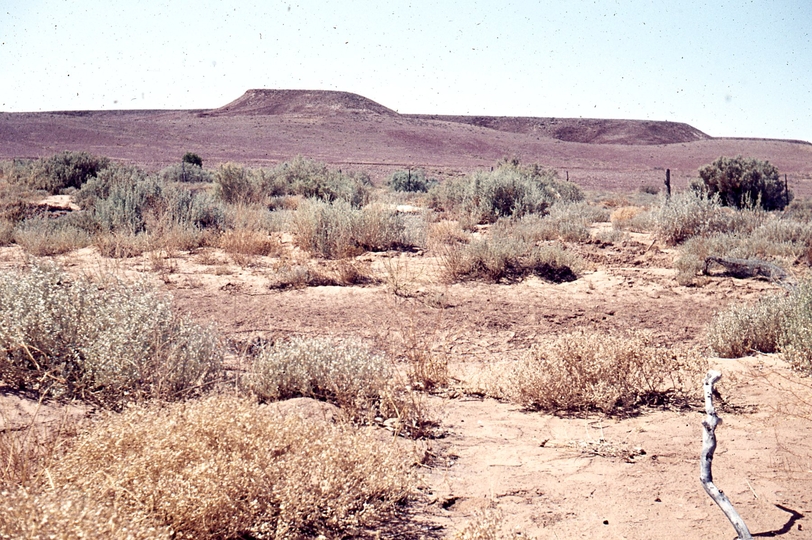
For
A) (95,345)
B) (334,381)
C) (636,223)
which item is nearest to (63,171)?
(636,223)

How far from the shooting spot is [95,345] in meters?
3.69

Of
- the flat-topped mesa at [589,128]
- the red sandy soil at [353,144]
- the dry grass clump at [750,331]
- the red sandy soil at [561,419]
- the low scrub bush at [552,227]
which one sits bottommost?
the red sandy soil at [561,419]

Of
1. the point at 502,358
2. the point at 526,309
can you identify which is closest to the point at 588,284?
the point at 526,309

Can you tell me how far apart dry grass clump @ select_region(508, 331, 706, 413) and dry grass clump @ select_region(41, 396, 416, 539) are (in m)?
1.56

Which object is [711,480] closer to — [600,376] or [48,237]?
[600,376]

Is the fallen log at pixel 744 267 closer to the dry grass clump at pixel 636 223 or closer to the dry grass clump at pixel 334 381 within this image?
the dry grass clump at pixel 636 223

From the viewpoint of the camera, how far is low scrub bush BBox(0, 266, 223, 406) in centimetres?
358

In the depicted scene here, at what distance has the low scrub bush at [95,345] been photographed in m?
3.58

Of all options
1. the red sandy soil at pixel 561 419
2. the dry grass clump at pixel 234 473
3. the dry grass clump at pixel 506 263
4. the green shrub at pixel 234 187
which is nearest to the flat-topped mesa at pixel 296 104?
the green shrub at pixel 234 187

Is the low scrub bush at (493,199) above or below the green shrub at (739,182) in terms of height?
below

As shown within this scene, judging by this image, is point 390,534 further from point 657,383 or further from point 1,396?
point 657,383

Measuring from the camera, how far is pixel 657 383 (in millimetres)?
4453

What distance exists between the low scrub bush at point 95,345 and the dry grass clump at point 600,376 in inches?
88.0

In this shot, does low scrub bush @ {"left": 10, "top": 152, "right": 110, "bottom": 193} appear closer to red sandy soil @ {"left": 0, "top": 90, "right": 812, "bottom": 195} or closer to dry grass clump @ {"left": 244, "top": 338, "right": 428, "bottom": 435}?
dry grass clump @ {"left": 244, "top": 338, "right": 428, "bottom": 435}
